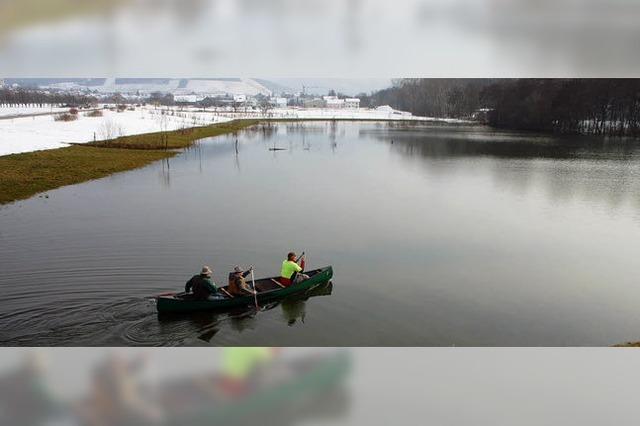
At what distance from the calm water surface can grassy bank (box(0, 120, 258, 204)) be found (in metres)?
0.52

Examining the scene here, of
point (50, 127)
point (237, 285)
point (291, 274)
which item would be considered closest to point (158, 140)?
point (50, 127)

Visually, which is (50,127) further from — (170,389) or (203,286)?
(170,389)

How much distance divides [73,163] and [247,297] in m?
10.0

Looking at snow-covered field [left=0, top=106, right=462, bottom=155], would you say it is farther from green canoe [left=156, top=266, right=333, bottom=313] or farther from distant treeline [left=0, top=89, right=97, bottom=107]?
green canoe [left=156, top=266, right=333, bottom=313]

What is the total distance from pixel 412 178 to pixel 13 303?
10130 mm

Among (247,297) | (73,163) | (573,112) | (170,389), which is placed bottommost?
(247,297)

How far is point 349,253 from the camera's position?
6973 millimetres

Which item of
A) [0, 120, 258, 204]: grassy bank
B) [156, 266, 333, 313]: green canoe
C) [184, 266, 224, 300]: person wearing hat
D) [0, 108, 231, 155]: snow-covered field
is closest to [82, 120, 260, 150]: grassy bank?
[0, 120, 258, 204]: grassy bank

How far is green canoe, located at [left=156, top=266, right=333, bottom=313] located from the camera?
4.98 metres

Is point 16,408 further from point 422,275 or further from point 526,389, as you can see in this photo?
point 422,275

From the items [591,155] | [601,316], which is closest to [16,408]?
[601,316]

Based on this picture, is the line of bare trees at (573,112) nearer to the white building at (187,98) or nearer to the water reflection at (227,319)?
the water reflection at (227,319)

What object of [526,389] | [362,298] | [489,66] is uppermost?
[489,66]

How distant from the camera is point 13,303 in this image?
499 centimetres
